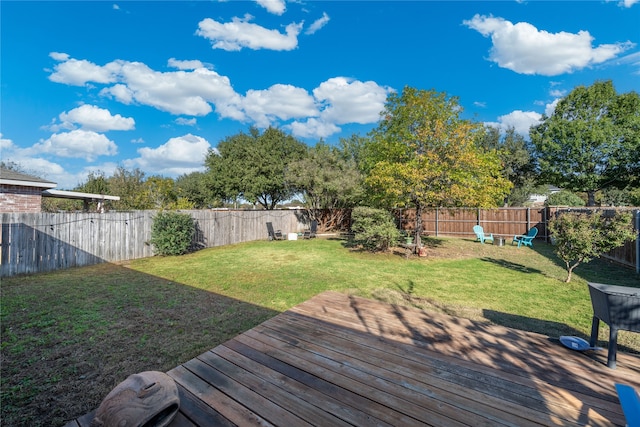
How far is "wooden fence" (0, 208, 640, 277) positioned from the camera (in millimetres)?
6445

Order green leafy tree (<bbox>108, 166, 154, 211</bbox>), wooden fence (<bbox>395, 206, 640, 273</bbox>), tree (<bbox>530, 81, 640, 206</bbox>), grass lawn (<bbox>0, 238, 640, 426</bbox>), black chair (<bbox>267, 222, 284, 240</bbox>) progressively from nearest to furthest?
grass lawn (<bbox>0, 238, 640, 426</bbox>)
wooden fence (<bbox>395, 206, 640, 273</bbox>)
black chair (<bbox>267, 222, 284, 240</bbox>)
green leafy tree (<bbox>108, 166, 154, 211</bbox>)
tree (<bbox>530, 81, 640, 206</bbox>)

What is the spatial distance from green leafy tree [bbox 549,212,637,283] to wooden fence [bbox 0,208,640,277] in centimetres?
222

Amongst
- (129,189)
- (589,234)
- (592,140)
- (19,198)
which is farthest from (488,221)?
(129,189)

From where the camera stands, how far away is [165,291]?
5.30 meters

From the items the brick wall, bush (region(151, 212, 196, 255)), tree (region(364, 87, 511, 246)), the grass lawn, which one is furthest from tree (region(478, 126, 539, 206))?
the brick wall

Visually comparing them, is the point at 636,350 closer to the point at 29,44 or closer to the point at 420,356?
the point at 420,356

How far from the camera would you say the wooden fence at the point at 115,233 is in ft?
21.1

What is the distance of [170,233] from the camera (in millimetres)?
9117

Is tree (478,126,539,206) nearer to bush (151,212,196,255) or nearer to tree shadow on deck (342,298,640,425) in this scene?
bush (151,212,196,255)

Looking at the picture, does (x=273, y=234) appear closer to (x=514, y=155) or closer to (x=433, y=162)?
(x=433, y=162)

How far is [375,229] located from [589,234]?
17.2ft

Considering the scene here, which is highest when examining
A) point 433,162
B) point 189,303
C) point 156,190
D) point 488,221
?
point 433,162

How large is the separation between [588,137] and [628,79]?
489 cm

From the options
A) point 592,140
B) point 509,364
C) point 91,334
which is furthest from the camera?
point 592,140
